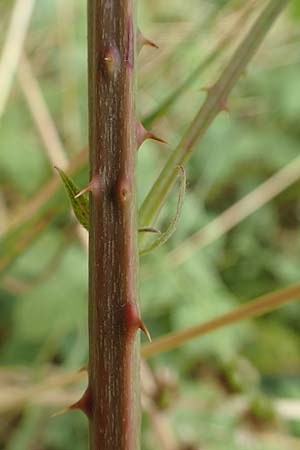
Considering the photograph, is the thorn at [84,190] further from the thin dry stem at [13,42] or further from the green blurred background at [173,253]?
the thin dry stem at [13,42]

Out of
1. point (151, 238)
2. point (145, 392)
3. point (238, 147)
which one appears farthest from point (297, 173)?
point (151, 238)

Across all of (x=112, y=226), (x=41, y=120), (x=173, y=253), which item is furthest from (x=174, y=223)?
(x=173, y=253)

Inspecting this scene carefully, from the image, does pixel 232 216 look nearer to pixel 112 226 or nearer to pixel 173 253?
pixel 173 253

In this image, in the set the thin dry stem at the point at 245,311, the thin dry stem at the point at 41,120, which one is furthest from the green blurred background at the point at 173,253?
the thin dry stem at the point at 245,311

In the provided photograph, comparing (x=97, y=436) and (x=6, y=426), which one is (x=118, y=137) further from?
(x=6, y=426)

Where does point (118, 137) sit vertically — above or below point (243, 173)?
below

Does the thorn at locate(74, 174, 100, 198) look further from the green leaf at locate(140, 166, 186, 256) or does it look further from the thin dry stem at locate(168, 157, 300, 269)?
the thin dry stem at locate(168, 157, 300, 269)
